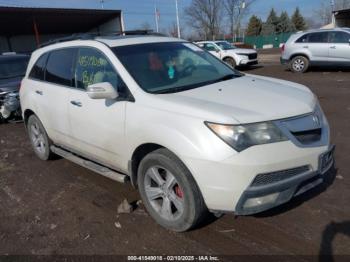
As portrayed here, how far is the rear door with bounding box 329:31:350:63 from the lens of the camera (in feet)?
49.1

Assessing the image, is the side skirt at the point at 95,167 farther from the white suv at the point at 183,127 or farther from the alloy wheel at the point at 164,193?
the alloy wheel at the point at 164,193

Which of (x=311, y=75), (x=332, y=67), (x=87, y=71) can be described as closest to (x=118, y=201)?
(x=87, y=71)

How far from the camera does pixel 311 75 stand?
15.5 metres

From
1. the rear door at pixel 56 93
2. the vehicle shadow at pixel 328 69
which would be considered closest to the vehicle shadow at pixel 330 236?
the rear door at pixel 56 93

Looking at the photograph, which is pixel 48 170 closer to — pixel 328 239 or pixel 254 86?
pixel 254 86

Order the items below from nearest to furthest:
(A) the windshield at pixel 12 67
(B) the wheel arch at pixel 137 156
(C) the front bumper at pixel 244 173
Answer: (C) the front bumper at pixel 244 173
(B) the wheel arch at pixel 137 156
(A) the windshield at pixel 12 67

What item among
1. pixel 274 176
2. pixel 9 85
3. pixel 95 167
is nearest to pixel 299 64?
pixel 9 85

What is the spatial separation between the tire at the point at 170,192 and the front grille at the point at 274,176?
521 millimetres

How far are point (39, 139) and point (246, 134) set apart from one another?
159 inches

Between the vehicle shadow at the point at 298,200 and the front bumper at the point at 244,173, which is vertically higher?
the front bumper at the point at 244,173

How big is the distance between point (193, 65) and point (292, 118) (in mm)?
1590

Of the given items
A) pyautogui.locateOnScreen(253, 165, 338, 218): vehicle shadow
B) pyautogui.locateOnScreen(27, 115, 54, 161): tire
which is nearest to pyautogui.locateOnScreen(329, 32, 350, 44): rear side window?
pyautogui.locateOnScreen(253, 165, 338, 218): vehicle shadow

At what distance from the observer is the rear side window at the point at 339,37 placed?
15000 mm

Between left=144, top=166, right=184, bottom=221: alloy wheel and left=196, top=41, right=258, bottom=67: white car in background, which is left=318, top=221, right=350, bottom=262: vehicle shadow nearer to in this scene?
left=144, top=166, right=184, bottom=221: alloy wheel
